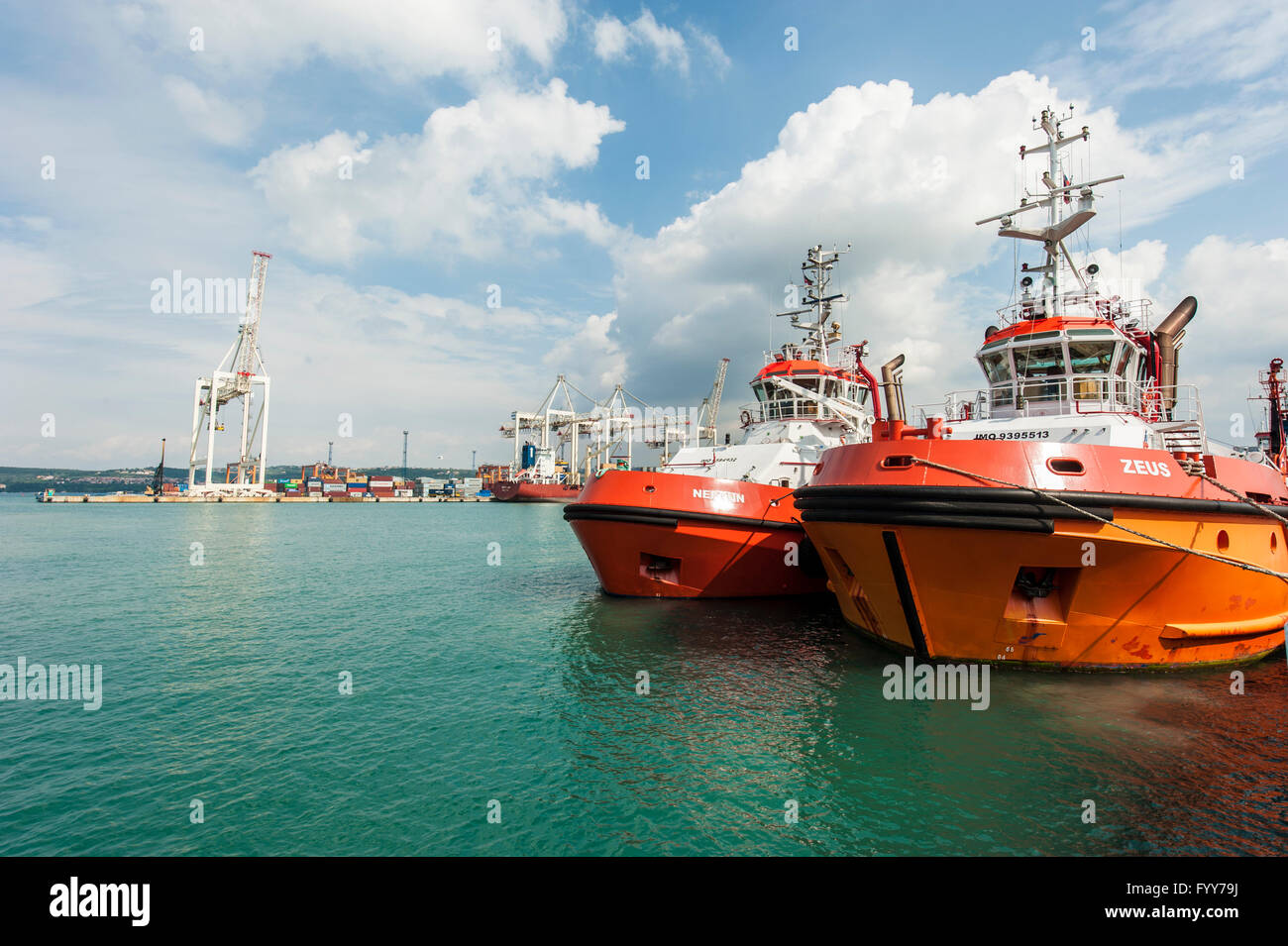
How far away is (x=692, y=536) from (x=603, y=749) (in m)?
8.27

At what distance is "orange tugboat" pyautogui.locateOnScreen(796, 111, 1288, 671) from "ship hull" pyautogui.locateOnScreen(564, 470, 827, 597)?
3963mm

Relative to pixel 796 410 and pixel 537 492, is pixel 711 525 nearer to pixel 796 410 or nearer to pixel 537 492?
pixel 796 410

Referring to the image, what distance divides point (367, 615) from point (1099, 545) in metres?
15.7

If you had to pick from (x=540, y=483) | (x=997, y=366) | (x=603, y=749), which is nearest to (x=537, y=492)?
(x=540, y=483)

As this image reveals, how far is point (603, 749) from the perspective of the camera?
7336 mm

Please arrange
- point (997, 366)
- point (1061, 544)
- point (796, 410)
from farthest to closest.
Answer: point (796, 410) → point (997, 366) → point (1061, 544)

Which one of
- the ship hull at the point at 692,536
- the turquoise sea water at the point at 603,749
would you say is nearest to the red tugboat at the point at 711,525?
the ship hull at the point at 692,536

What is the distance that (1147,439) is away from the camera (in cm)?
1105

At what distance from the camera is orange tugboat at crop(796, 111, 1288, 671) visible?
8.57 m

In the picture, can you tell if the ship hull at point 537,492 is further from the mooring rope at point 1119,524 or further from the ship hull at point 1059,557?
the mooring rope at point 1119,524

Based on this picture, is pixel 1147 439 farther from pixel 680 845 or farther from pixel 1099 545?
pixel 680 845

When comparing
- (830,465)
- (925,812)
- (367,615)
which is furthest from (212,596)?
(925,812)

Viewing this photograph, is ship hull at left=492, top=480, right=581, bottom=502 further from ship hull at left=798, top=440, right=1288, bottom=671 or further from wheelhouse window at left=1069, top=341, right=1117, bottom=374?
ship hull at left=798, top=440, right=1288, bottom=671

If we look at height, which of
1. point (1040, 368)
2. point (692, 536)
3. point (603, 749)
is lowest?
point (603, 749)
